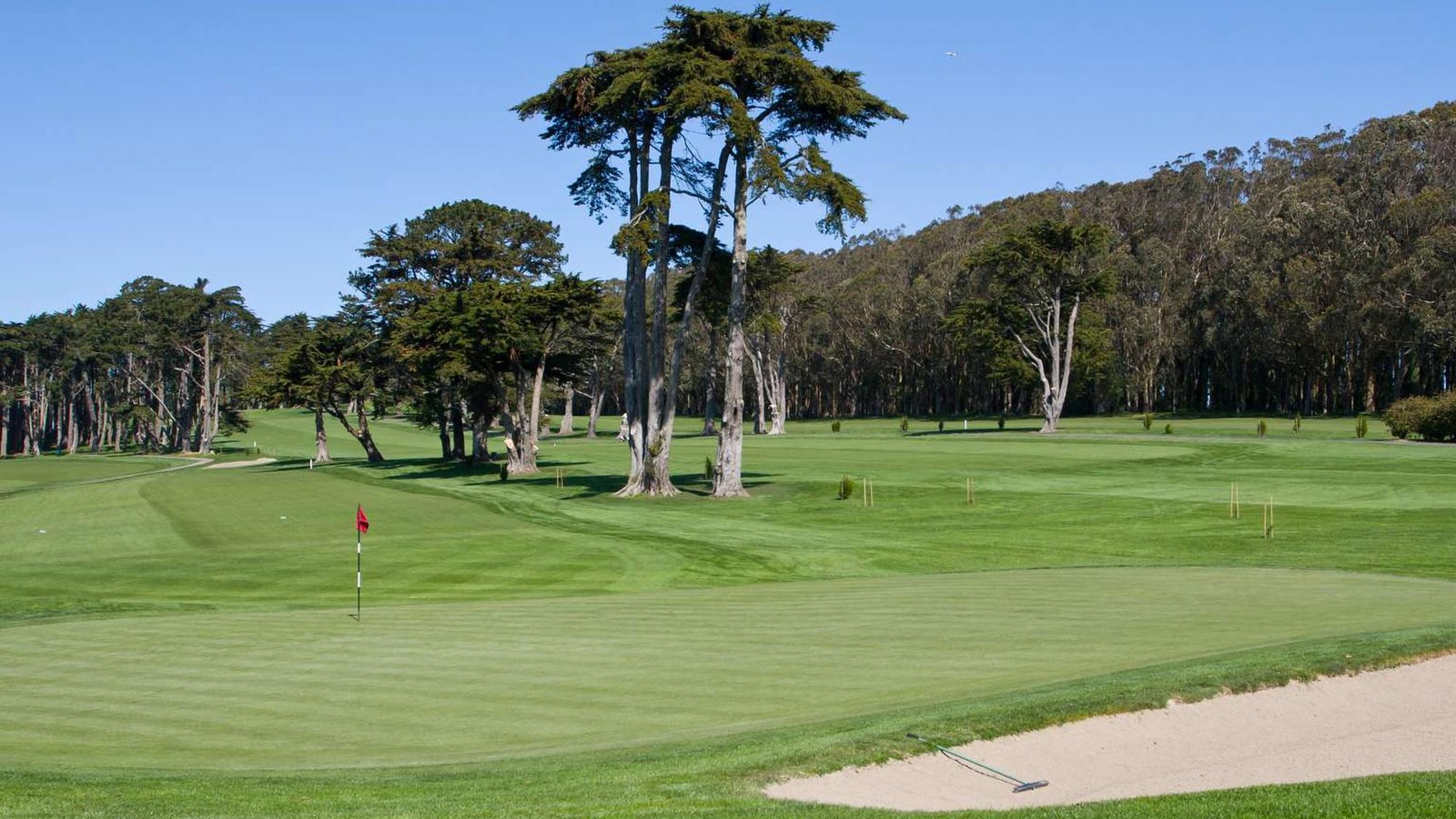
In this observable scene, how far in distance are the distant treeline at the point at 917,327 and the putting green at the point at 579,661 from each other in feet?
103

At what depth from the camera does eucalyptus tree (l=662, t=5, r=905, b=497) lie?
45.9 m

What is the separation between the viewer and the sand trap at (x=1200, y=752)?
9477 mm

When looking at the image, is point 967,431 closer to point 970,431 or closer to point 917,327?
point 970,431

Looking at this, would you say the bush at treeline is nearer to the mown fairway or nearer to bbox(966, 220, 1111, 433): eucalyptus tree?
the mown fairway

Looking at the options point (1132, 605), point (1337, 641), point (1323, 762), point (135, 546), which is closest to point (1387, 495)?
point (1132, 605)

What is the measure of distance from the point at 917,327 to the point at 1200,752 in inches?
4583

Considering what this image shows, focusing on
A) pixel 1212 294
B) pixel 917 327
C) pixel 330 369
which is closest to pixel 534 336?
pixel 330 369

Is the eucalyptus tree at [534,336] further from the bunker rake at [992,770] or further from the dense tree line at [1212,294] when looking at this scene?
the bunker rake at [992,770]

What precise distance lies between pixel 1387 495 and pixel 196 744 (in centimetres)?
3875

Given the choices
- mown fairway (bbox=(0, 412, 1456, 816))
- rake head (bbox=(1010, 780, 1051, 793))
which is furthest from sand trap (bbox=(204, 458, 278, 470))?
rake head (bbox=(1010, 780, 1051, 793))

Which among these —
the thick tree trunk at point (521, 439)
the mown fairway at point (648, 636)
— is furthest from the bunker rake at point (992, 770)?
the thick tree trunk at point (521, 439)

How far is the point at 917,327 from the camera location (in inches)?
4938

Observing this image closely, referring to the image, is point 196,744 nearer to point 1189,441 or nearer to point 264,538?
point 264,538

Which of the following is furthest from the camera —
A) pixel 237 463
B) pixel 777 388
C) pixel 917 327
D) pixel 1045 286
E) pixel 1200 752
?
pixel 917 327
